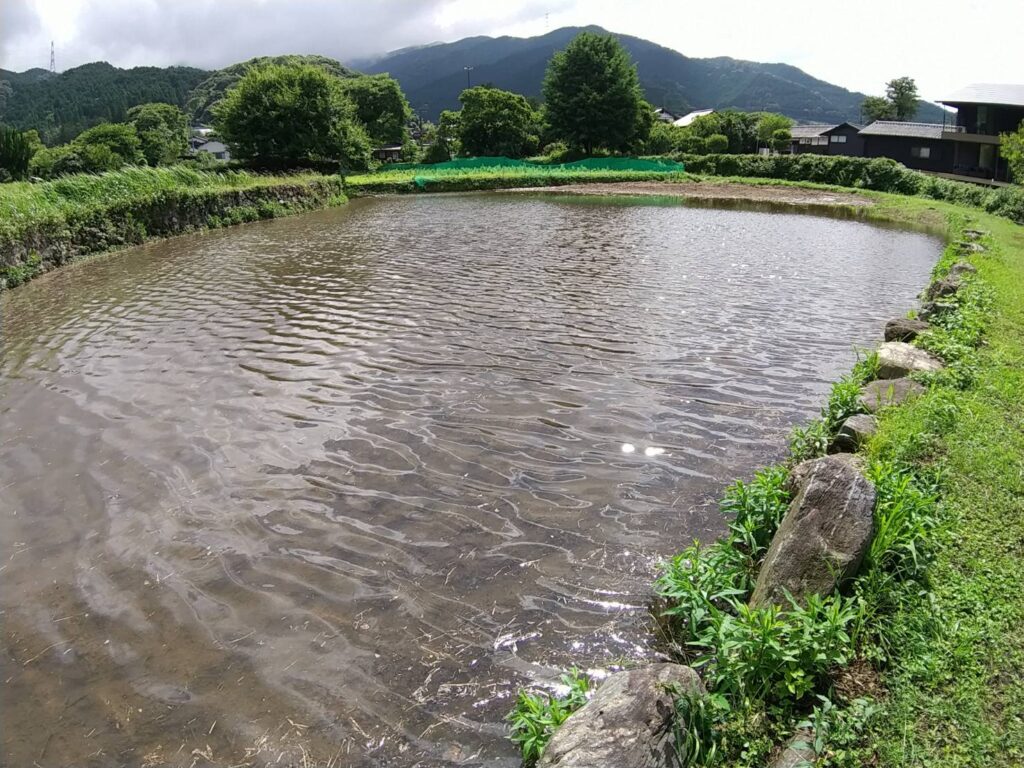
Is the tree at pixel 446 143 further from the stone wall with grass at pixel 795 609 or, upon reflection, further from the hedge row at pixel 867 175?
the stone wall with grass at pixel 795 609

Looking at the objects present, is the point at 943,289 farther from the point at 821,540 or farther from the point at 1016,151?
the point at 1016,151

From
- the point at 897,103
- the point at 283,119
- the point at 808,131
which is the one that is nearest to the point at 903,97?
the point at 897,103

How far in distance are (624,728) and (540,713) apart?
0.64 metres

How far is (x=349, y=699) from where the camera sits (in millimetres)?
4086

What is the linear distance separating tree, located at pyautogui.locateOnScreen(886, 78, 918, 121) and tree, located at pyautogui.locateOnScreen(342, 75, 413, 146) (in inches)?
2911

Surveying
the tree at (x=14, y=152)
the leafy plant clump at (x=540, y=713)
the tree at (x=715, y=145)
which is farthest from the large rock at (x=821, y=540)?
the tree at (x=715, y=145)

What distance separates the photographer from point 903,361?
7.86 meters

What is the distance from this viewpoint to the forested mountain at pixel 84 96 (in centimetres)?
14218

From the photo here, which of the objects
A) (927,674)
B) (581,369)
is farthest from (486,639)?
(581,369)

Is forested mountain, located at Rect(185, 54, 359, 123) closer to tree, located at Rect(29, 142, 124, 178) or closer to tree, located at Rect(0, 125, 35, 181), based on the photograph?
tree, located at Rect(29, 142, 124, 178)

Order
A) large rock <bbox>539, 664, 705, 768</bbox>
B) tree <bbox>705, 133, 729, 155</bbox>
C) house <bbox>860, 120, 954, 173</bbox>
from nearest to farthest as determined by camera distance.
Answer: large rock <bbox>539, 664, 705, 768</bbox>
house <bbox>860, 120, 954, 173</bbox>
tree <bbox>705, 133, 729, 155</bbox>

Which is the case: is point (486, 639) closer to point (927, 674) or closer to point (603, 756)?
point (603, 756)

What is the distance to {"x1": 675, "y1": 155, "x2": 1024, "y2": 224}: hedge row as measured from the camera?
28.6 meters

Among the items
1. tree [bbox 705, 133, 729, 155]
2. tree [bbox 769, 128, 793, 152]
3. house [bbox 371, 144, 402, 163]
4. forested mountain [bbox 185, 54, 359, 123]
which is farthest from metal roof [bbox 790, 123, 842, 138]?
forested mountain [bbox 185, 54, 359, 123]
